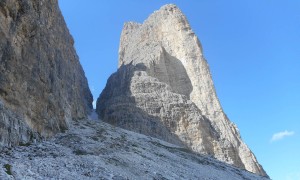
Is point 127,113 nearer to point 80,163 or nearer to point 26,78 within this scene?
point 26,78

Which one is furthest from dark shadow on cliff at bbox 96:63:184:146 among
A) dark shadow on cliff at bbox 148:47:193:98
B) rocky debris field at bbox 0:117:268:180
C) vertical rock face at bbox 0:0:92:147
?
vertical rock face at bbox 0:0:92:147

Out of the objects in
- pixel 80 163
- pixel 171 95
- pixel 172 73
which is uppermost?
pixel 172 73

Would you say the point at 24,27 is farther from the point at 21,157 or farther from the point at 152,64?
the point at 152,64

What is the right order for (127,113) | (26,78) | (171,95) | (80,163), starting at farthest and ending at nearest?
(171,95) → (127,113) → (26,78) → (80,163)

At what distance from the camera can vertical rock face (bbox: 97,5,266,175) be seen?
73.1 metres

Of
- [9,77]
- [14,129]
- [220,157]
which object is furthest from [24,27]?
[220,157]

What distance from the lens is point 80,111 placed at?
58.3 metres

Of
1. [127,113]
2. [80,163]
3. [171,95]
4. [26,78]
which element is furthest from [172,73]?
[80,163]

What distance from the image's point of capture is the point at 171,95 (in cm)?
8006

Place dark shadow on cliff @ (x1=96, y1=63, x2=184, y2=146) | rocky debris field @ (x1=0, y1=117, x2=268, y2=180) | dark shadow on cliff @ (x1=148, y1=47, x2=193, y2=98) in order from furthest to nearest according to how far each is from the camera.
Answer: dark shadow on cliff @ (x1=148, y1=47, x2=193, y2=98) < dark shadow on cliff @ (x1=96, y1=63, x2=184, y2=146) < rocky debris field @ (x1=0, y1=117, x2=268, y2=180)

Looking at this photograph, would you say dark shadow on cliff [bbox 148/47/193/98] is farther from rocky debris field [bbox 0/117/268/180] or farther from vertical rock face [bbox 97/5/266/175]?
rocky debris field [bbox 0/117/268/180]

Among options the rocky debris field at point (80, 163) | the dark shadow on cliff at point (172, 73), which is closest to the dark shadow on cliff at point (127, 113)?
the dark shadow on cliff at point (172, 73)

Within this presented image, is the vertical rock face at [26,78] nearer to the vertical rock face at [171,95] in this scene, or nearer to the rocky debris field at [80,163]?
the rocky debris field at [80,163]

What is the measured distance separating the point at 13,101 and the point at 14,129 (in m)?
3.09
